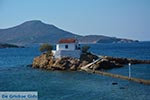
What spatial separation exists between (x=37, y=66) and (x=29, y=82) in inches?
853

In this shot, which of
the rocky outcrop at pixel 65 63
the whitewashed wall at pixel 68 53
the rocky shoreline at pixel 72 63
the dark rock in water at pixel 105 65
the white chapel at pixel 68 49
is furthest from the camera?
the white chapel at pixel 68 49

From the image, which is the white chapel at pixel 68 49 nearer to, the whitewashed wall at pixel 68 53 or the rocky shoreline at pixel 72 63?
the whitewashed wall at pixel 68 53

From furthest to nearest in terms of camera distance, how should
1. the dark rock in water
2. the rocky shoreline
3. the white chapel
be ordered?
the white chapel → the rocky shoreline → the dark rock in water

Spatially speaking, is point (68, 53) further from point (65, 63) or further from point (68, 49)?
point (65, 63)

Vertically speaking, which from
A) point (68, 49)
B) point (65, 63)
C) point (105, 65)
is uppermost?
point (68, 49)

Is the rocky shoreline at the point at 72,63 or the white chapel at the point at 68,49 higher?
the white chapel at the point at 68,49

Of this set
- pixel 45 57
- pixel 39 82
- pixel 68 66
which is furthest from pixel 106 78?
pixel 45 57

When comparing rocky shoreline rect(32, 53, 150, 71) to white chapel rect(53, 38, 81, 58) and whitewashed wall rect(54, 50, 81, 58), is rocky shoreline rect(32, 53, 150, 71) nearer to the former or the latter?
whitewashed wall rect(54, 50, 81, 58)

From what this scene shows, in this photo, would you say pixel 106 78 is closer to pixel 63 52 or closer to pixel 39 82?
pixel 39 82

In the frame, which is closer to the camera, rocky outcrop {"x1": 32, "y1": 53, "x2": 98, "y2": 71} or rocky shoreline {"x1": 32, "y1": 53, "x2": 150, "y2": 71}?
rocky shoreline {"x1": 32, "y1": 53, "x2": 150, "y2": 71}

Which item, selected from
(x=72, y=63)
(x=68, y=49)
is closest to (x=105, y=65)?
(x=72, y=63)

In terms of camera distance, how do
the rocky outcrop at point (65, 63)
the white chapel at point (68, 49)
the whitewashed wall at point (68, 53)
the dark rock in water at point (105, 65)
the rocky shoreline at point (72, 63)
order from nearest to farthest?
the dark rock in water at point (105, 65) → the rocky shoreline at point (72, 63) → the rocky outcrop at point (65, 63) → the whitewashed wall at point (68, 53) → the white chapel at point (68, 49)

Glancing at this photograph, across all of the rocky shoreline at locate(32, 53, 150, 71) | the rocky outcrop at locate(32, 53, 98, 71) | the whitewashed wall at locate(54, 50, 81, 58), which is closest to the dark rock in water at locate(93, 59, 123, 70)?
the rocky shoreline at locate(32, 53, 150, 71)

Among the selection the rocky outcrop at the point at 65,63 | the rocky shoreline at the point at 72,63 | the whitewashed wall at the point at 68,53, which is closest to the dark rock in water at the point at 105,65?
the rocky shoreline at the point at 72,63
